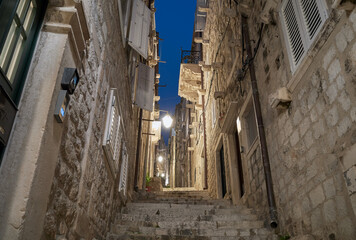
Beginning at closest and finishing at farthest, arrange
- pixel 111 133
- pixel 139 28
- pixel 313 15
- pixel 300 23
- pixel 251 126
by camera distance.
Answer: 1. pixel 313 15
2. pixel 300 23
3. pixel 111 133
4. pixel 251 126
5. pixel 139 28

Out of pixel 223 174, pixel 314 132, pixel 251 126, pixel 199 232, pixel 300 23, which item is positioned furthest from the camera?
pixel 223 174

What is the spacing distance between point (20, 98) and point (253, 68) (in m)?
4.95

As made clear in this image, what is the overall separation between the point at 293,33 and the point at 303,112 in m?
1.20

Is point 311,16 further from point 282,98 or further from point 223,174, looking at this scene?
point 223,174

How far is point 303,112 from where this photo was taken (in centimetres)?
391

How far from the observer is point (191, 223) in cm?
489

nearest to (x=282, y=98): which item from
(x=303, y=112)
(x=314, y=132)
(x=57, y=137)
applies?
(x=303, y=112)

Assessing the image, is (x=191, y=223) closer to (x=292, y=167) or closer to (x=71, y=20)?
(x=292, y=167)

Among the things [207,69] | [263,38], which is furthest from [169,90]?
[263,38]

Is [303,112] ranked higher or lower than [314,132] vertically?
higher

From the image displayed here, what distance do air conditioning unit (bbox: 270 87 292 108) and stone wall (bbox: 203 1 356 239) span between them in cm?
→ 7

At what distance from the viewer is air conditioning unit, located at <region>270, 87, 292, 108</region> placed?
14.0 ft

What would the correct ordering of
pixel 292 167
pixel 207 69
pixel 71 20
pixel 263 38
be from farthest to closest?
1. pixel 207 69
2. pixel 263 38
3. pixel 292 167
4. pixel 71 20

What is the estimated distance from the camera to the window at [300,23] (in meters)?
3.62
